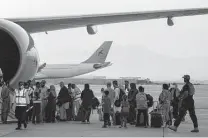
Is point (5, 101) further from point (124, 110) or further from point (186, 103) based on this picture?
point (186, 103)

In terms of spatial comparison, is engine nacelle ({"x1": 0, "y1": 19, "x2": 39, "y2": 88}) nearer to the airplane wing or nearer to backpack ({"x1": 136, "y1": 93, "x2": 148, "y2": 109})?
the airplane wing

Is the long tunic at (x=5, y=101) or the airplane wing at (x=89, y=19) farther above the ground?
the airplane wing at (x=89, y=19)

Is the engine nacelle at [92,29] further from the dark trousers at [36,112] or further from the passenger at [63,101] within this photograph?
the dark trousers at [36,112]

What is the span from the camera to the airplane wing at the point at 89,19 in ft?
30.6

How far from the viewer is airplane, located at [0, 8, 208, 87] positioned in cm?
817

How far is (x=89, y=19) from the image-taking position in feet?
31.8

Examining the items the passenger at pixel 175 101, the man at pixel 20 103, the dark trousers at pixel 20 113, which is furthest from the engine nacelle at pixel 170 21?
the dark trousers at pixel 20 113

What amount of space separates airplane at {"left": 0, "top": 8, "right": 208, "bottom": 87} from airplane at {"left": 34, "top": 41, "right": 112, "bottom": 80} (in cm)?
3128

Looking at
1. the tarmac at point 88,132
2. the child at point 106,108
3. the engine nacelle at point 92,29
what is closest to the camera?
the tarmac at point 88,132

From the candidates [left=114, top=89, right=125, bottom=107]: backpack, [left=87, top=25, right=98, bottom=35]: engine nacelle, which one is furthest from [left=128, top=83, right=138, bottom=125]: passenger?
[left=87, top=25, right=98, bottom=35]: engine nacelle

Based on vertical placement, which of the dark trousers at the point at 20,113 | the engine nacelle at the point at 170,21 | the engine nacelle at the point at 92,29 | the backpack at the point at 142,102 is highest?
the engine nacelle at the point at 170,21

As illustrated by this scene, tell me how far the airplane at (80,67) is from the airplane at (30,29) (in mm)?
31281

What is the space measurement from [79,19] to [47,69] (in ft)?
117

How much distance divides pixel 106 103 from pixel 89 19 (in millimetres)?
2462
